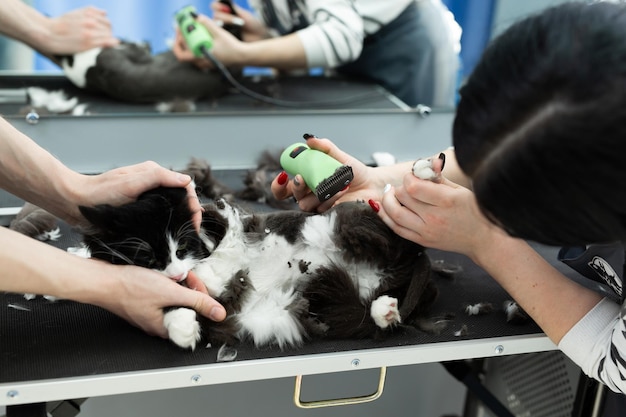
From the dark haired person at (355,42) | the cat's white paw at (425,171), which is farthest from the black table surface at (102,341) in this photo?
the dark haired person at (355,42)

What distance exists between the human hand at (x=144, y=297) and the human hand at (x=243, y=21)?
1.19 meters

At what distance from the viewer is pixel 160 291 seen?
0.87m

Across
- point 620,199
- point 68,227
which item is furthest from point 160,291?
point 620,199

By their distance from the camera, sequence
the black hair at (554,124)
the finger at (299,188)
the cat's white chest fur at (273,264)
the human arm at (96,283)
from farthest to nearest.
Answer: the finger at (299,188) < the cat's white chest fur at (273,264) < the human arm at (96,283) < the black hair at (554,124)

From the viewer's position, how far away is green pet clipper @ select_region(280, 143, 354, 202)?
3.39 ft

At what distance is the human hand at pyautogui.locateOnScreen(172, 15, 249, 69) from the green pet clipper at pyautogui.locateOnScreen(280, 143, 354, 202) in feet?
2.36

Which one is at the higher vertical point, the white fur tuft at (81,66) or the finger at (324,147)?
the finger at (324,147)

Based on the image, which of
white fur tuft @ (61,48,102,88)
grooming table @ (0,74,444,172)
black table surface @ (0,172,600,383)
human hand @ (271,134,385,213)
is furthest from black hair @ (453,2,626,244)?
white fur tuft @ (61,48,102,88)

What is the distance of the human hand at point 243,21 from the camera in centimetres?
190

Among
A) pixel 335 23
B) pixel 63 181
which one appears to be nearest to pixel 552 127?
pixel 63 181

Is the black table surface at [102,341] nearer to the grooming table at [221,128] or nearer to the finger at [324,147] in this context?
the finger at [324,147]

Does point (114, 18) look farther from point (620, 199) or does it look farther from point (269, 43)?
point (620, 199)

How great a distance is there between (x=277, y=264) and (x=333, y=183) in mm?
164

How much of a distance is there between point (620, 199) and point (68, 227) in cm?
94
